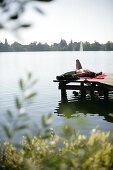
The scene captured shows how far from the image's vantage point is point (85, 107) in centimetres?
1383

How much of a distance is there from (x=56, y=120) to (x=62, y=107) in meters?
2.71

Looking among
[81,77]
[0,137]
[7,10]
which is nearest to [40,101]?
[81,77]

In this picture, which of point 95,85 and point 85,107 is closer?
point 85,107

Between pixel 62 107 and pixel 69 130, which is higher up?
pixel 69 130

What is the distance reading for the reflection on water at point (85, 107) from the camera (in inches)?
492

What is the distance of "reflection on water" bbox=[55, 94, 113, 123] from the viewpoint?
41.0 feet

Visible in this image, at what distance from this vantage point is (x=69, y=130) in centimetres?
290

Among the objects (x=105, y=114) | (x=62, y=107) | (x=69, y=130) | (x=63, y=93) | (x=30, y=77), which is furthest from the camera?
(x=63, y=93)

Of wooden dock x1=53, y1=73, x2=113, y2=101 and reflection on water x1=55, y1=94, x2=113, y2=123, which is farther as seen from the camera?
wooden dock x1=53, y1=73, x2=113, y2=101

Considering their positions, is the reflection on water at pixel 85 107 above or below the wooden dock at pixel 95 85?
below

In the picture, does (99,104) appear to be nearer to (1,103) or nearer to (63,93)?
(63,93)

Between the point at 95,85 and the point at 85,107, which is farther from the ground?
the point at 95,85

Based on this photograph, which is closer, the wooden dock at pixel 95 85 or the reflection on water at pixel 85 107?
the reflection on water at pixel 85 107

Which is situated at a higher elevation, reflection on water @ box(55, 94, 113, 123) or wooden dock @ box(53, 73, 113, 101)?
wooden dock @ box(53, 73, 113, 101)
